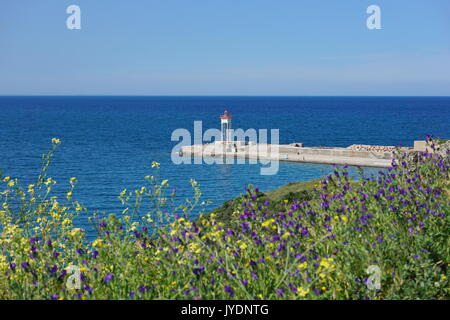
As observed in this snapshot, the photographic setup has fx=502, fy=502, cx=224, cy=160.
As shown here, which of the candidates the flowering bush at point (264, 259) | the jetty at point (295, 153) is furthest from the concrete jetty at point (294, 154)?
the flowering bush at point (264, 259)

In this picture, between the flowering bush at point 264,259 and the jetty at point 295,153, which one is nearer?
the flowering bush at point 264,259

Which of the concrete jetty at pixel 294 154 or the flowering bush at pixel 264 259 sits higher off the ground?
the flowering bush at pixel 264 259

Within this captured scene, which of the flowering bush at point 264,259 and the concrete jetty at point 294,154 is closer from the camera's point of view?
the flowering bush at point 264,259

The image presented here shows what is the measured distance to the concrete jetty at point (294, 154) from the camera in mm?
46125

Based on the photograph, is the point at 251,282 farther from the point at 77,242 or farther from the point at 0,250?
the point at 0,250

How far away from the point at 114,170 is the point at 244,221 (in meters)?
40.0

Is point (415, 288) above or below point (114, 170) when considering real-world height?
above

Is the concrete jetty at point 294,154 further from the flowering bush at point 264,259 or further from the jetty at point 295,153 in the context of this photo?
the flowering bush at point 264,259

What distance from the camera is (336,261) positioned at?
452 cm

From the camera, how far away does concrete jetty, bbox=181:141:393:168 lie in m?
46.1

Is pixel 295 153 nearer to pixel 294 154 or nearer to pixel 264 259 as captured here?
pixel 294 154

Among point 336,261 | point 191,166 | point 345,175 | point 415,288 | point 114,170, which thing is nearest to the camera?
point 415,288

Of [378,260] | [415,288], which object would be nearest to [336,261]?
[378,260]
